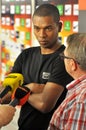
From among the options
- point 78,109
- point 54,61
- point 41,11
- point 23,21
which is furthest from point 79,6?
point 78,109

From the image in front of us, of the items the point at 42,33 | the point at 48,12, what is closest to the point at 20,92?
the point at 42,33

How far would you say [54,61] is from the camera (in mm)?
2051

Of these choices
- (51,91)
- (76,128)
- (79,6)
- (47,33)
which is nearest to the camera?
(76,128)

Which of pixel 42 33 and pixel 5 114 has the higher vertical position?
pixel 42 33

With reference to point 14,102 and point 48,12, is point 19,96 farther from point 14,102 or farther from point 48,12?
point 48,12

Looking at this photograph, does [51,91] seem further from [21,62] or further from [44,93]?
[21,62]

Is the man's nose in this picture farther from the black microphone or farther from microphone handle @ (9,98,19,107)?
microphone handle @ (9,98,19,107)

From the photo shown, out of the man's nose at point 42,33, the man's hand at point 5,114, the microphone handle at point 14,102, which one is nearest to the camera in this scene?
the man's hand at point 5,114

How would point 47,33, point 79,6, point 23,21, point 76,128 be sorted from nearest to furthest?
point 76,128 < point 47,33 < point 79,6 < point 23,21

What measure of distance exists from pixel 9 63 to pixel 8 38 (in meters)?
0.33

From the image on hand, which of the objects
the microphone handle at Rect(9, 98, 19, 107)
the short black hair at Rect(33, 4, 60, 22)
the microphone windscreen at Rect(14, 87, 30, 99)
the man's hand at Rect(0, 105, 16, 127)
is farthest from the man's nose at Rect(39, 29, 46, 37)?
the man's hand at Rect(0, 105, 16, 127)

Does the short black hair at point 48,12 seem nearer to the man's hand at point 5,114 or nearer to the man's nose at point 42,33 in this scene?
the man's nose at point 42,33

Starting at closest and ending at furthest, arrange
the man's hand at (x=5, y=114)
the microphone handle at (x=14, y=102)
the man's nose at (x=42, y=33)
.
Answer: the man's hand at (x=5, y=114) → the microphone handle at (x=14, y=102) → the man's nose at (x=42, y=33)

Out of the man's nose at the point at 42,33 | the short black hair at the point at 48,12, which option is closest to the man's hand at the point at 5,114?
the man's nose at the point at 42,33
